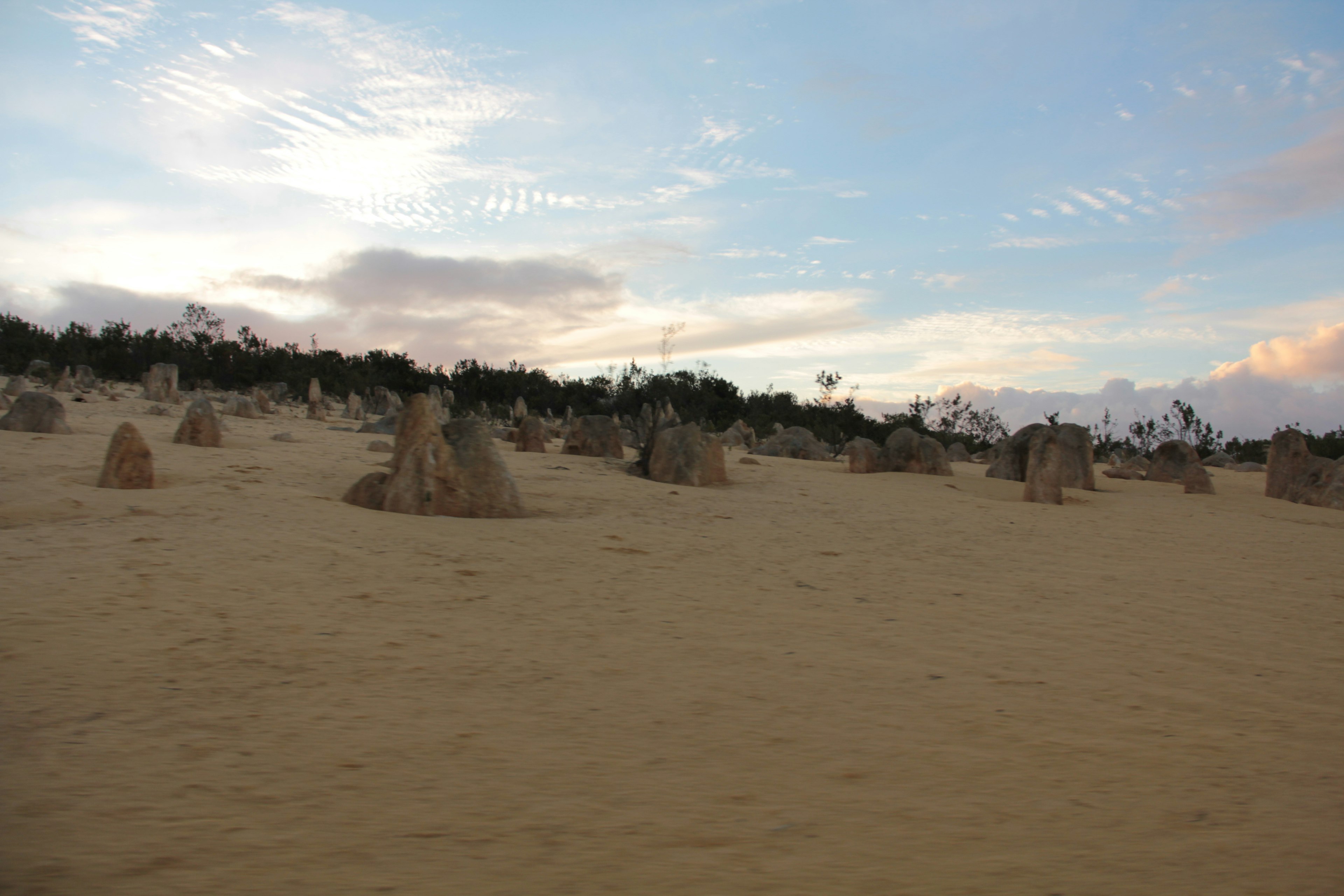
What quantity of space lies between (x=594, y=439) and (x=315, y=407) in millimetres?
10440

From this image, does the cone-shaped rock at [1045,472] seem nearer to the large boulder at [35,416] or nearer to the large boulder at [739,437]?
the large boulder at [35,416]

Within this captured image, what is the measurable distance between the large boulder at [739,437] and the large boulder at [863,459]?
7.46 metres

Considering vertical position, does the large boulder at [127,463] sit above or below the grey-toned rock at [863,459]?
below

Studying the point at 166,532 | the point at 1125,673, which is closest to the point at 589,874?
the point at 1125,673

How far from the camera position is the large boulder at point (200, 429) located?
847cm

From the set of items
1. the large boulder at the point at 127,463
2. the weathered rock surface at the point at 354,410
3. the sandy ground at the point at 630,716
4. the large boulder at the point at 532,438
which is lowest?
the sandy ground at the point at 630,716

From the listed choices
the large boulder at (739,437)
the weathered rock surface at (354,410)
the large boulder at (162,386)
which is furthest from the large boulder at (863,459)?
the large boulder at (162,386)

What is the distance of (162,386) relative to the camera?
1822 centimetres

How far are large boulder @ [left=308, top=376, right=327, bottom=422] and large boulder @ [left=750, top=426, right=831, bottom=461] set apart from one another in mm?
9923

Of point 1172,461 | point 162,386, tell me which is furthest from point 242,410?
point 1172,461

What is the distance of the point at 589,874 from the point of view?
1434 mm

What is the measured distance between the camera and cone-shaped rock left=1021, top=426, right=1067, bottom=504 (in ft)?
27.2

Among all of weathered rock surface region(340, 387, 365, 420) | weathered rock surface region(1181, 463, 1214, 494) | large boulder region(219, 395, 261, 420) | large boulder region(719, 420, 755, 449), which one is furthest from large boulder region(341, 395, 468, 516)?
weathered rock surface region(340, 387, 365, 420)

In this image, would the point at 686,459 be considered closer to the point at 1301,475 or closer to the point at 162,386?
the point at 1301,475
